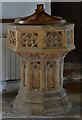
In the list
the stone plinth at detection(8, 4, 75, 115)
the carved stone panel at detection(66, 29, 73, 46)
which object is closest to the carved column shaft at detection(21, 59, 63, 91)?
the stone plinth at detection(8, 4, 75, 115)

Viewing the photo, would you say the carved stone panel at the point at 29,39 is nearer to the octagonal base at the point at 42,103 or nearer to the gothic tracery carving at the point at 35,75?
the gothic tracery carving at the point at 35,75

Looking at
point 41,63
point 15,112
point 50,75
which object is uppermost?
point 41,63

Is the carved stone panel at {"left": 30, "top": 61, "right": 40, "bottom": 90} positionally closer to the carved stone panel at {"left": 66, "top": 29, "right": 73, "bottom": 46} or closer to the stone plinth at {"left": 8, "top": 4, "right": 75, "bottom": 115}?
the stone plinth at {"left": 8, "top": 4, "right": 75, "bottom": 115}

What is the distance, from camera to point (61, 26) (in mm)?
2488

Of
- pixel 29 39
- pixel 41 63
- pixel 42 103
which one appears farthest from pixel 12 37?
pixel 42 103

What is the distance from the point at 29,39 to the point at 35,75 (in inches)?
13.6

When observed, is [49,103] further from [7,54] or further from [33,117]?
[7,54]

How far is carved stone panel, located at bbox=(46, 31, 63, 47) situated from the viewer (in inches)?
97.7

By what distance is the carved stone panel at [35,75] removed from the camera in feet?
8.71

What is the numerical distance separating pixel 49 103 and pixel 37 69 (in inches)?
12.0

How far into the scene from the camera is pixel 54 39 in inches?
98.1

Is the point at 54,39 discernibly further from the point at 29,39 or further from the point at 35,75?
the point at 35,75

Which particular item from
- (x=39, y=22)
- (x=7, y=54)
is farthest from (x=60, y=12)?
(x=39, y=22)

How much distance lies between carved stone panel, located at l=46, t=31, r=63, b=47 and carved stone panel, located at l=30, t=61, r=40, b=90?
25cm
